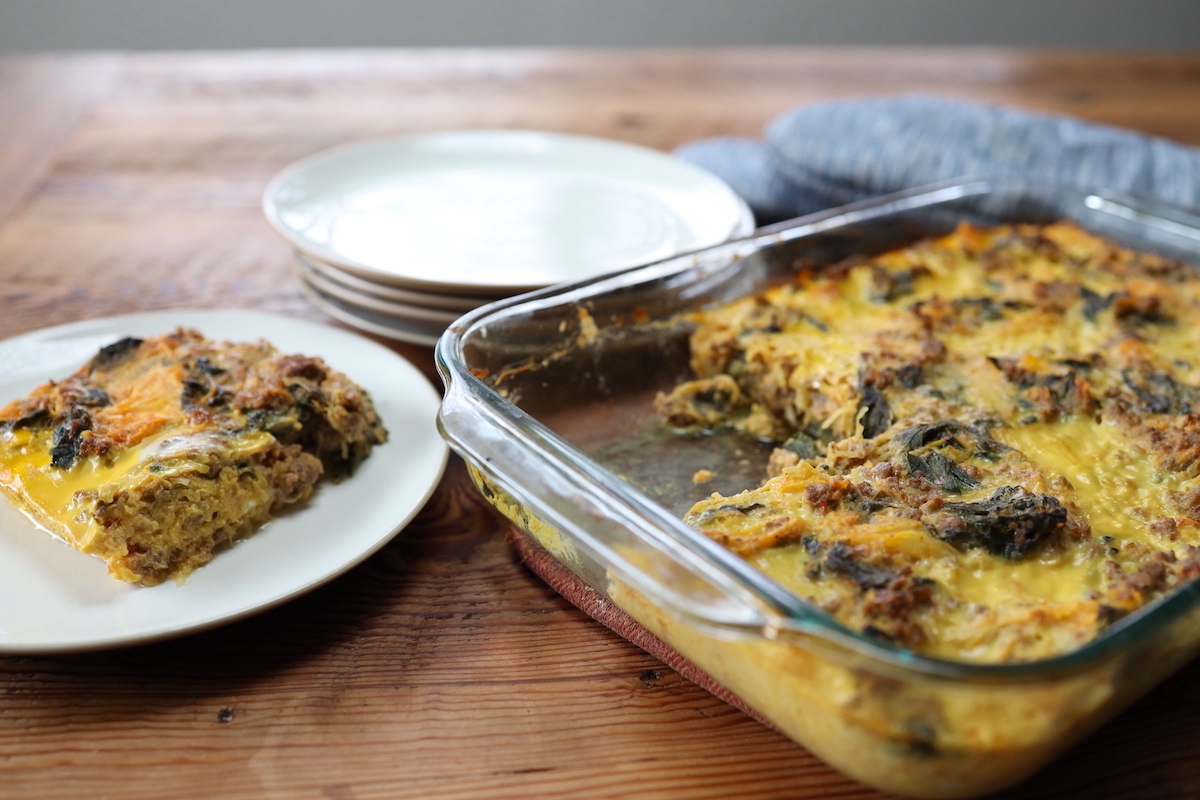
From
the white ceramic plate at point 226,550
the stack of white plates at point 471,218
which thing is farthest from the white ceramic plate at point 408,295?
the white ceramic plate at point 226,550

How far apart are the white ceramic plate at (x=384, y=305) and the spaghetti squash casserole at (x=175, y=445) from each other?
329 millimetres

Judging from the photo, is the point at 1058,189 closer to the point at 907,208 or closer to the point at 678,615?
the point at 907,208

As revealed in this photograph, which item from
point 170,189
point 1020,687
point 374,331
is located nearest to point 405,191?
point 374,331

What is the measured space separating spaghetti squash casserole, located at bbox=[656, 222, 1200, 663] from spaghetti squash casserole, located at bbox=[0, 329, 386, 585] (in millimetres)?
643

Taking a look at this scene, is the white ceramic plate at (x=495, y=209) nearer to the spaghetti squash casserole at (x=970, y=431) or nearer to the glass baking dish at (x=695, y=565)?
the glass baking dish at (x=695, y=565)

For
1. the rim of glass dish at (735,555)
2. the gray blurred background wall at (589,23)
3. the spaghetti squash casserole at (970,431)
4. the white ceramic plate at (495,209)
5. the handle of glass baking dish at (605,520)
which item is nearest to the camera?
the rim of glass dish at (735,555)

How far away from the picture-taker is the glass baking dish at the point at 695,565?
1.13 m

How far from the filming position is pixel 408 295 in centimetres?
222

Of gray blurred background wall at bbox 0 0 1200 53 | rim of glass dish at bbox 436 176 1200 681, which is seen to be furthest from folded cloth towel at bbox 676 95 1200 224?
gray blurred background wall at bbox 0 0 1200 53

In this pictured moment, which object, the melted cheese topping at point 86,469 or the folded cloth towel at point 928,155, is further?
the folded cloth towel at point 928,155

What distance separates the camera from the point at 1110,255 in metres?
2.39

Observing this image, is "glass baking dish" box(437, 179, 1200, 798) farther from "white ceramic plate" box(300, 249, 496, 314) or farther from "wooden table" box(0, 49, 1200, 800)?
"white ceramic plate" box(300, 249, 496, 314)

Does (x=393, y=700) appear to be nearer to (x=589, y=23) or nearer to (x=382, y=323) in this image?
(x=382, y=323)

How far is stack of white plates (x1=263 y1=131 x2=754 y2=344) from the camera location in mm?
2260
